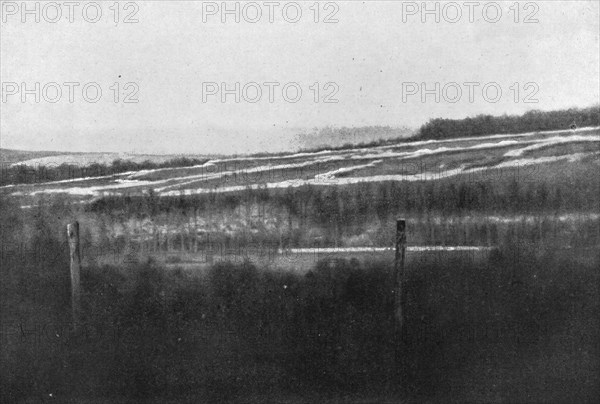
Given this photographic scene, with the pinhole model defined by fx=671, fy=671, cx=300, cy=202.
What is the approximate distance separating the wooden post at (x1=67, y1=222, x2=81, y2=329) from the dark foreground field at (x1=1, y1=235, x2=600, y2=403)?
0.21ft

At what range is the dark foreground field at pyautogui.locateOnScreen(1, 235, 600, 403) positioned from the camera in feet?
15.5

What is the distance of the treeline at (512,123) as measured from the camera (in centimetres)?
475

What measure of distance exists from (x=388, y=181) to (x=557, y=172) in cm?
120

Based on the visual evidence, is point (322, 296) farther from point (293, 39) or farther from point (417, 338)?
point (293, 39)

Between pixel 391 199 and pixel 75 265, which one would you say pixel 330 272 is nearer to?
pixel 391 199

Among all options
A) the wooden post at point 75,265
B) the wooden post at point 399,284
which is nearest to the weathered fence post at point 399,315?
the wooden post at point 399,284

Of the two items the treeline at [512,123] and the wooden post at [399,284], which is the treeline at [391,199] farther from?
the treeline at [512,123]

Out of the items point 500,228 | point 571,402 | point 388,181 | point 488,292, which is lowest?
point 571,402

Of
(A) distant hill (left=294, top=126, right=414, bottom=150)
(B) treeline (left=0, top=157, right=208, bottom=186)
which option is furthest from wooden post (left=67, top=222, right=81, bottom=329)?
(A) distant hill (left=294, top=126, right=414, bottom=150)

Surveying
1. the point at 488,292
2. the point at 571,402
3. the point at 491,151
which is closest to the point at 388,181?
the point at 491,151

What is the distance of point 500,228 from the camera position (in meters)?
4.72

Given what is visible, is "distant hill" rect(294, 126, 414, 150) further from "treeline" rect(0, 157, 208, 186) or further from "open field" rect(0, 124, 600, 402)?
"treeline" rect(0, 157, 208, 186)

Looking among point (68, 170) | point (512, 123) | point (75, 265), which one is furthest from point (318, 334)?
point (68, 170)

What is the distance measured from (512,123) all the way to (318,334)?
79.9 inches
